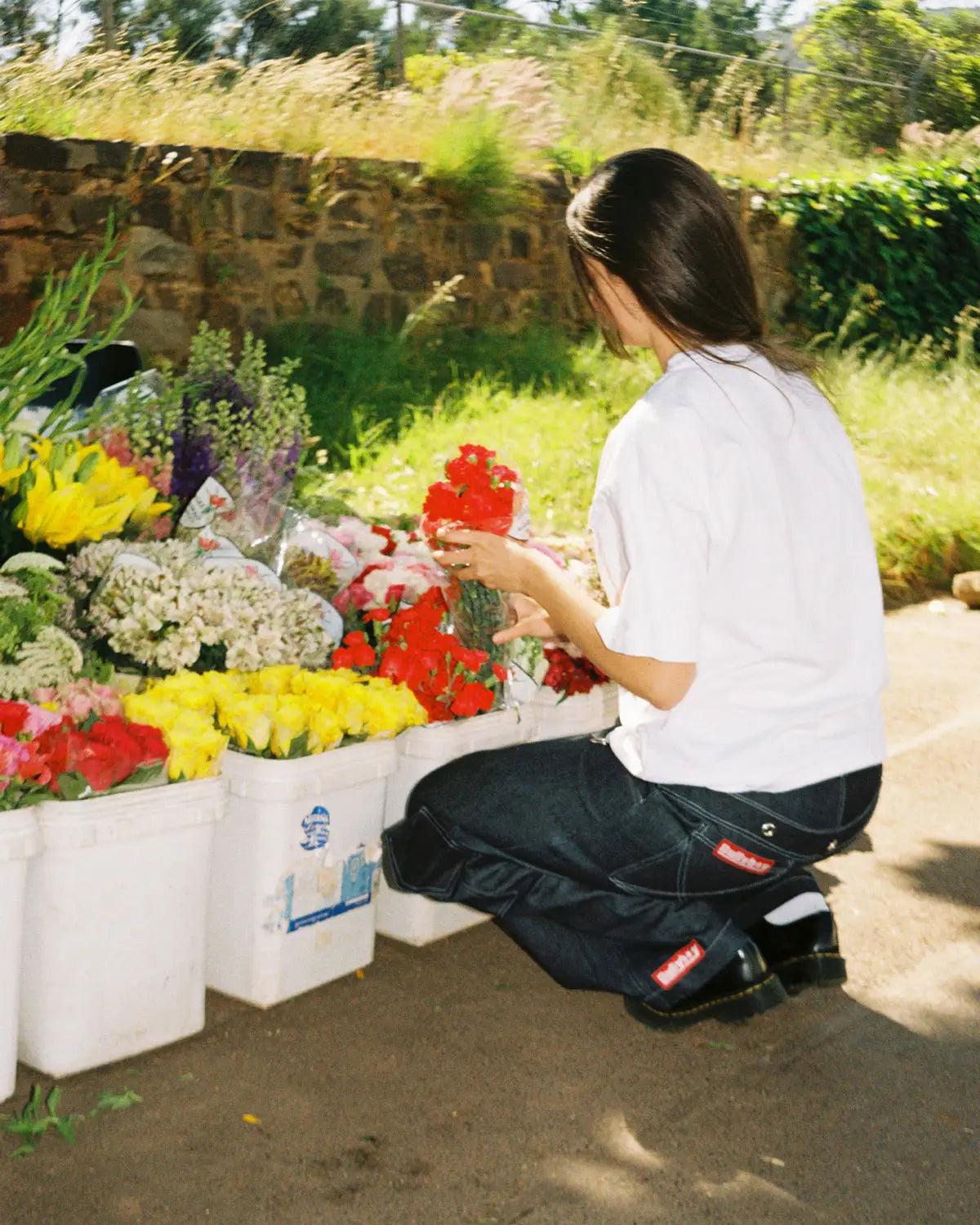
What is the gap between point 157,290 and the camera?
764 cm

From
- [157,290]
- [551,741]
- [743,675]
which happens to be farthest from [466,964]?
[157,290]

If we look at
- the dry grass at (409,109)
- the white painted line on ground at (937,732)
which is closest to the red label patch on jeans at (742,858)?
the white painted line on ground at (937,732)

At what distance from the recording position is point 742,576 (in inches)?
97.4

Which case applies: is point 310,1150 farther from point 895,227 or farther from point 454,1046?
point 895,227

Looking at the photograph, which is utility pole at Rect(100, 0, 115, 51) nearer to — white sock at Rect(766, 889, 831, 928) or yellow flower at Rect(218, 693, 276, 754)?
yellow flower at Rect(218, 693, 276, 754)

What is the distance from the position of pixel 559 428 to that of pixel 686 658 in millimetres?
5568

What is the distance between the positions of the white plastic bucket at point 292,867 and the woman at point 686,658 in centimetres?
18

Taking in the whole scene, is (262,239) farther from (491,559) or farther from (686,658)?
(686,658)

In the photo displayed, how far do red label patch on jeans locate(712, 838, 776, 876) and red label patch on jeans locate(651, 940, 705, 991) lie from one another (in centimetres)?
22

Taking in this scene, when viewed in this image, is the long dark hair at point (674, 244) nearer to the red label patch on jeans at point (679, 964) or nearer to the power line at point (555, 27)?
the red label patch on jeans at point (679, 964)

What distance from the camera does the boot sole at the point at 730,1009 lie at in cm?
280

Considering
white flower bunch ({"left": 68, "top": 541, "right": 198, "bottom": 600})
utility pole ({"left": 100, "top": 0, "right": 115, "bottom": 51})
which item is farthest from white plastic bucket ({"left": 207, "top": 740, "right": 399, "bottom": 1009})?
utility pole ({"left": 100, "top": 0, "right": 115, "bottom": 51})

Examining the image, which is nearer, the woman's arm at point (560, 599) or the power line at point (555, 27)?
the woman's arm at point (560, 599)

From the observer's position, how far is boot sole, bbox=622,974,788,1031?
9.20 feet
